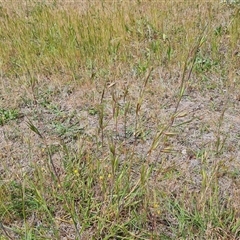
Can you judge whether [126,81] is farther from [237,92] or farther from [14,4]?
[14,4]

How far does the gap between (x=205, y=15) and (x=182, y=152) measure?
92.8 inches

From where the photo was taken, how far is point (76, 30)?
3.98 meters

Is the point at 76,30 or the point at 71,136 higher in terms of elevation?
the point at 76,30

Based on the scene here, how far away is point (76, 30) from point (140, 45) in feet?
2.42

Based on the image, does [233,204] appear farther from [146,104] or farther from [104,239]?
[146,104]

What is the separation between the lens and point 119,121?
112 inches

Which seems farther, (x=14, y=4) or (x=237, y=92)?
(x=14, y=4)

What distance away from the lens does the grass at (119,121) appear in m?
1.93

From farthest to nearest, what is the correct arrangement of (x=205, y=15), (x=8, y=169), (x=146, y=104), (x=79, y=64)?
(x=205, y=15) < (x=79, y=64) < (x=146, y=104) < (x=8, y=169)

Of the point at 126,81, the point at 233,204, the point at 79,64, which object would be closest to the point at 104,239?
the point at 233,204

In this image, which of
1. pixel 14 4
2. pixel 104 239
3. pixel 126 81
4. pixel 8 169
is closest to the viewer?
pixel 104 239

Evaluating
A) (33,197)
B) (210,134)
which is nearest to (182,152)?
(210,134)

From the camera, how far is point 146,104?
298cm

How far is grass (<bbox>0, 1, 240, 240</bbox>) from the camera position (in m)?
1.93
